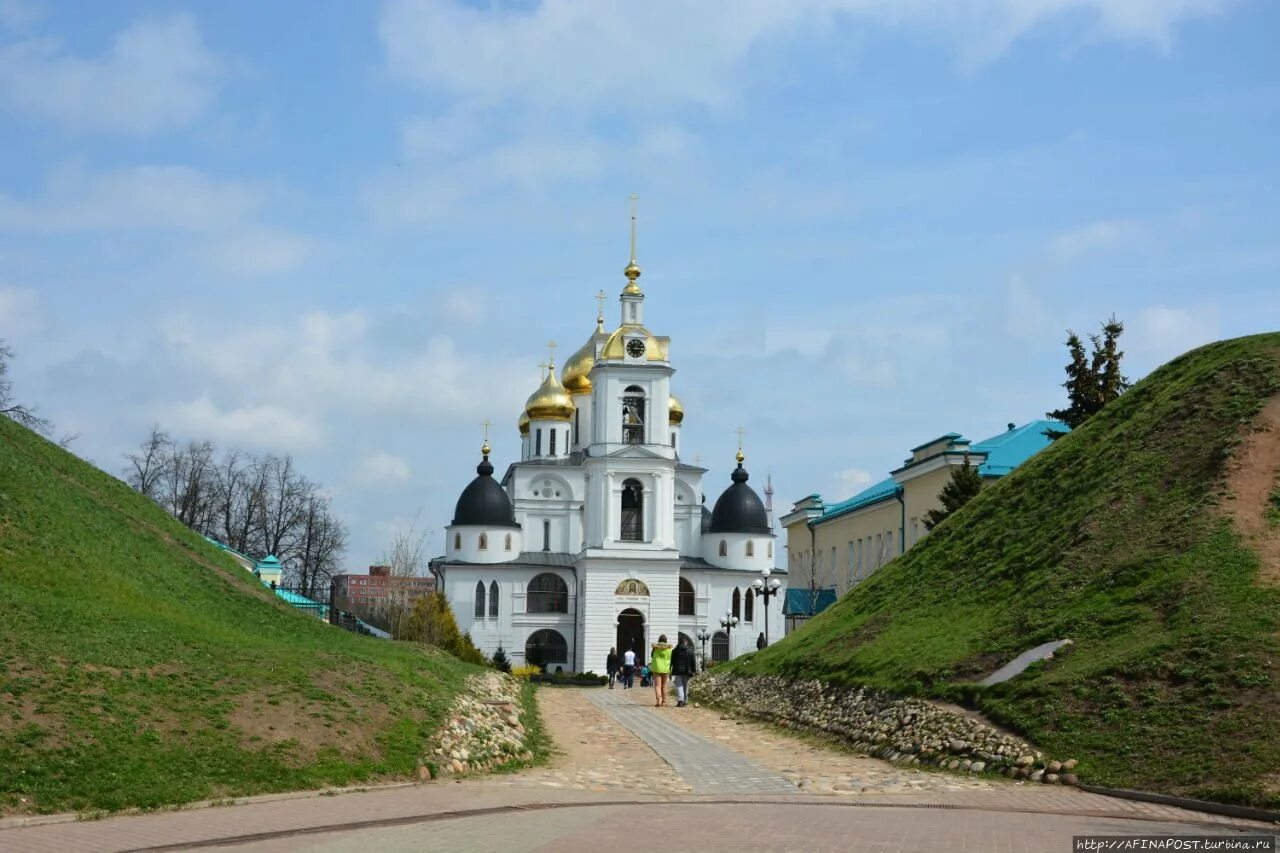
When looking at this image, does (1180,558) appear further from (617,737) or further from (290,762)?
(290,762)

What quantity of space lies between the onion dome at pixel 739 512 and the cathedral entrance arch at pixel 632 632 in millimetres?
7522

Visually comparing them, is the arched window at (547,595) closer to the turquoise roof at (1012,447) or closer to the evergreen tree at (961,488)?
the turquoise roof at (1012,447)

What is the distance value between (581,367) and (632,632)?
16462 millimetres

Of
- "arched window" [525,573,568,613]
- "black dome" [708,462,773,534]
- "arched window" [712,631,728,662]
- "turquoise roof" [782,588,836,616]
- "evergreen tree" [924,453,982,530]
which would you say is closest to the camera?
"evergreen tree" [924,453,982,530]

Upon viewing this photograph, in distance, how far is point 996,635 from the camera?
21.1m

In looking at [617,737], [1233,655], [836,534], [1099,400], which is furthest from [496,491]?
[1233,655]

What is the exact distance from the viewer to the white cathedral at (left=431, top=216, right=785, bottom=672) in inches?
2623

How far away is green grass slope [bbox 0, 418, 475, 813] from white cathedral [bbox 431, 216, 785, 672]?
39802 millimetres

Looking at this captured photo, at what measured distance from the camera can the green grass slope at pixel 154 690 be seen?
13.2 m

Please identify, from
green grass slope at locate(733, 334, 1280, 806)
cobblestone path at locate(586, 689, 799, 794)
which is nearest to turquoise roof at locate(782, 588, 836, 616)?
green grass slope at locate(733, 334, 1280, 806)

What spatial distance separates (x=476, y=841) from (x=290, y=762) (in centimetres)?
403

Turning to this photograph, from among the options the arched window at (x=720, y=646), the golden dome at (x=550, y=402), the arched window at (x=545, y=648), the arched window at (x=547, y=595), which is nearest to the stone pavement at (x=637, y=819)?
the arched window at (x=720, y=646)

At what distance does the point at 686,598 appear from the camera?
2766 inches

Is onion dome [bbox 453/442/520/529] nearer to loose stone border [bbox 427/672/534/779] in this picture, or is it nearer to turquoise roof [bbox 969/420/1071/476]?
turquoise roof [bbox 969/420/1071/476]
